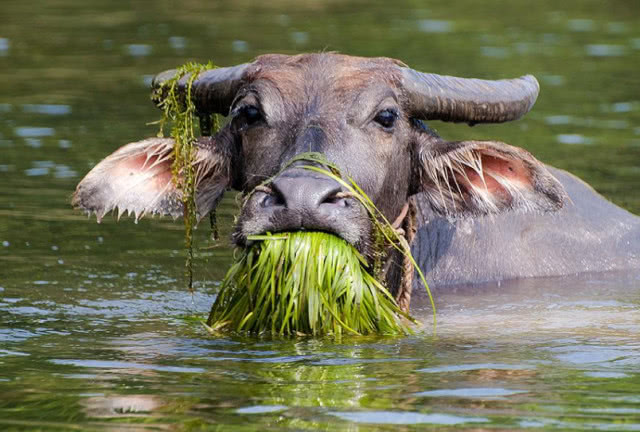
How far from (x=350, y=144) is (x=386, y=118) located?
416 mm

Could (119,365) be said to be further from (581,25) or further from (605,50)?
(581,25)

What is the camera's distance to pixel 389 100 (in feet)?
25.8

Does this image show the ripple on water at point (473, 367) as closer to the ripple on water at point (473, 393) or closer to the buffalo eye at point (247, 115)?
the ripple on water at point (473, 393)

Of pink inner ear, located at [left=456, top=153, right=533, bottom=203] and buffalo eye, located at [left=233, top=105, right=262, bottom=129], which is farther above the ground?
buffalo eye, located at [left=233, top=105, right=262, bottom=129]

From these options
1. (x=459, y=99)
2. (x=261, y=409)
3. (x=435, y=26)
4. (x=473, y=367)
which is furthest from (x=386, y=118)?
(x=435, y=26)

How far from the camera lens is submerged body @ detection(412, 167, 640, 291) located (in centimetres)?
913

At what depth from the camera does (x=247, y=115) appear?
7840 millimetres

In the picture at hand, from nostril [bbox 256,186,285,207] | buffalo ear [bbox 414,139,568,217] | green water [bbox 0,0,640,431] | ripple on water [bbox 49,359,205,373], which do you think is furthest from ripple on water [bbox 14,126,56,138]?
nostril [bbox 256,186,285,207]

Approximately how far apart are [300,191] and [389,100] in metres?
1.38

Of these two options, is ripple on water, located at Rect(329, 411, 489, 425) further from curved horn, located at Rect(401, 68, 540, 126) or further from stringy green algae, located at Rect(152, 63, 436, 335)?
curved horn, located at Rect(401, 68, 540, 126)

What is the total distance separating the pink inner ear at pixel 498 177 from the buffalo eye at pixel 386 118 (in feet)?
1.85

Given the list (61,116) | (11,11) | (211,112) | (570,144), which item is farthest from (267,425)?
(11,11)

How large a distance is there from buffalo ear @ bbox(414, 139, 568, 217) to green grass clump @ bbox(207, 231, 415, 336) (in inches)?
39.5

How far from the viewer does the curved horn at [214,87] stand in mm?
8094
